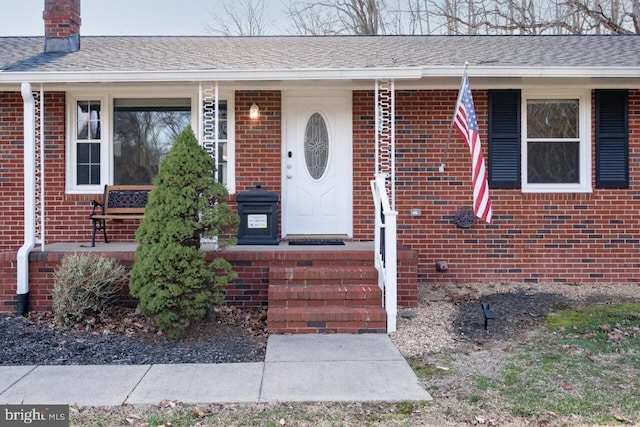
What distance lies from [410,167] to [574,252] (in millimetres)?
2536

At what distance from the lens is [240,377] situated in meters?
4.17

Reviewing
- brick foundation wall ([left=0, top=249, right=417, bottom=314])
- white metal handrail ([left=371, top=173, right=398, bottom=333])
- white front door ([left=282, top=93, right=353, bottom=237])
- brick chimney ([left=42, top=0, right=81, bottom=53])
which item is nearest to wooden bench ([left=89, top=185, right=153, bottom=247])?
brick foundation wall ([left=0, top=249, right=417, bottom=314])

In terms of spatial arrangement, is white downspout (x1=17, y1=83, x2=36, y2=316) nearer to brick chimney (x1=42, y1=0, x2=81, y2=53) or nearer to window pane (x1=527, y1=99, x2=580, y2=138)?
brick chimney (x1=42, y1=0, x2=81, y2=53)

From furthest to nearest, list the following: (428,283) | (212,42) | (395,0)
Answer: (395,0) < (212,42) < (428,283)

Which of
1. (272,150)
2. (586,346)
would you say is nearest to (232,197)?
(272,150)

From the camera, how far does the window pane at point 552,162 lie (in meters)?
7.48

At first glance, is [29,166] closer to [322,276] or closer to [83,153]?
[83,153]

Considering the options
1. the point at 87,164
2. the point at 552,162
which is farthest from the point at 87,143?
the point at 552,162

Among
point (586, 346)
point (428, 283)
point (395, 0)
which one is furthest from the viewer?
point (395, 0)

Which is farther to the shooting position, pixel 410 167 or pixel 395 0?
pixel 395 0

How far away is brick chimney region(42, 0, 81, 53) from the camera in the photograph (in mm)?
8141

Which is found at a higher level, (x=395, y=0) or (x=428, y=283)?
(x=395, y=0)

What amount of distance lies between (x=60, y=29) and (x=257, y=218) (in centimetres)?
448

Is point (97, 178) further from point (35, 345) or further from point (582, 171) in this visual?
point (582, 171)
